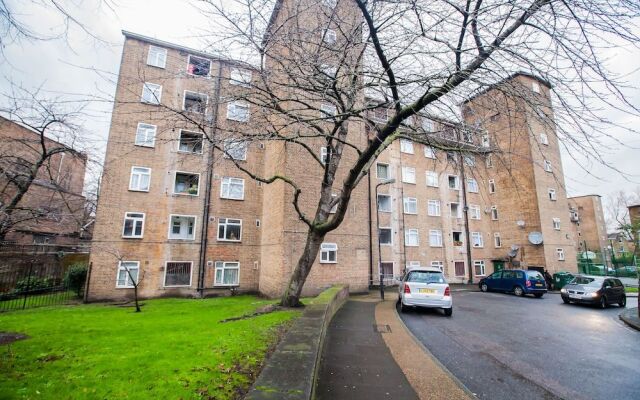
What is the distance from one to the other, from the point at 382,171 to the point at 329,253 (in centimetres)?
944

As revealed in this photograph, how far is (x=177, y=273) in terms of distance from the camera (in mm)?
15672

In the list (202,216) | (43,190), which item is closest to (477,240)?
(202,216)

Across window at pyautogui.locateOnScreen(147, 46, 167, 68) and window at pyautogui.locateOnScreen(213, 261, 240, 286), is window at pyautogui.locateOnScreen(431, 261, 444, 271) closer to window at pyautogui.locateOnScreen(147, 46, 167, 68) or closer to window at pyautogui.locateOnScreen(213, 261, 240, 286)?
window at pyautogui.locateOnScreen(213, 261, 240, 286)

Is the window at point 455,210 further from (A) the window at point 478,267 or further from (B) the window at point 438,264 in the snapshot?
(B) the window at point 438,264

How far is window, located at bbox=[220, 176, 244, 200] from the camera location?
692 inches

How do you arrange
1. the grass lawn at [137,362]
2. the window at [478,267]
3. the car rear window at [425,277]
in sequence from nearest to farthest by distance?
the grass lawn at [137,362] < the car rear window at [425,277] < the window at [478,267]

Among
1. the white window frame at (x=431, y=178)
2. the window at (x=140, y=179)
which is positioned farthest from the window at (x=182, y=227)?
the white window frame at (x=431, y=178)

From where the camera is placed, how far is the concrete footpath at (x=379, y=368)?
12.9 feet

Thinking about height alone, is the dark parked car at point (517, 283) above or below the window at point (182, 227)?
below

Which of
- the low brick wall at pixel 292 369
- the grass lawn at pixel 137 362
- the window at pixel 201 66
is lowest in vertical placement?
the grass lawn at pixel 137 362

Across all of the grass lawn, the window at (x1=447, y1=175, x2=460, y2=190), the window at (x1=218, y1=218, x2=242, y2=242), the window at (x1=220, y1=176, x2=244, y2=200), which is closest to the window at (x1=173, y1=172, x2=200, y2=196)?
the window at (x1=220, y1=176, x2=244, y2=200)

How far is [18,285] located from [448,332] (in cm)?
2044

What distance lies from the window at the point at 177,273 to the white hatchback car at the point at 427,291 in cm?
1178

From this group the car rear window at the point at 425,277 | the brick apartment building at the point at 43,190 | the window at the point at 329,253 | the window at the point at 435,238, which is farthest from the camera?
the window at the point at 435,238
